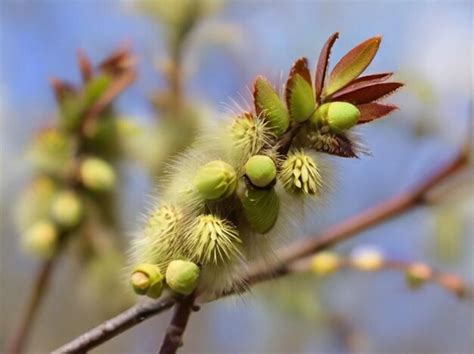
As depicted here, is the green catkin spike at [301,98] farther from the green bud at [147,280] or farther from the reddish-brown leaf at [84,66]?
the reddish-brown leaf at [84,66]

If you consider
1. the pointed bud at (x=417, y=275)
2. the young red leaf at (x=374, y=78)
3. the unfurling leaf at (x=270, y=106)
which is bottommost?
the pointed bud at (x=417, y=275)

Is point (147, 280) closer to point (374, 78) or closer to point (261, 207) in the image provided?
point (261, 207)

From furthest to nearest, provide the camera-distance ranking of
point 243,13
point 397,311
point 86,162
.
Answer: point 397,311 < point 243,13 < point 86,162

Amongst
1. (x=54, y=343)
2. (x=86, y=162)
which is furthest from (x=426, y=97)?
(x=54, y=343)

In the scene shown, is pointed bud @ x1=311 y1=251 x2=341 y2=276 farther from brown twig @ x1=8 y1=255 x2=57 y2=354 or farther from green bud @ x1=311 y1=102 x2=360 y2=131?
green bud @ x1=311 y1=102 x2=360 y2=131

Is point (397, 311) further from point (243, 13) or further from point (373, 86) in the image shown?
point (373, 86)

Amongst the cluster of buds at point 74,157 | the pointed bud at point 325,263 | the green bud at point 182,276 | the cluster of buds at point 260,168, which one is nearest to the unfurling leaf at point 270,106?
the cluster of buds at point 260,168
